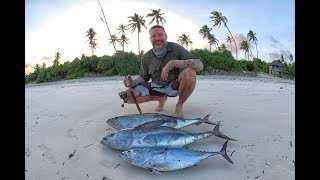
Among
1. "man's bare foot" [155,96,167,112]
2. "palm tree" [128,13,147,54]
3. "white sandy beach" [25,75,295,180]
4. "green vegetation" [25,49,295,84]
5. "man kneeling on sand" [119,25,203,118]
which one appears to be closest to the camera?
"white sandy beach" [25,75,295,180]

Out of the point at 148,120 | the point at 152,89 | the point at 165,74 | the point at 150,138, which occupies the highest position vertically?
the point at 165,74

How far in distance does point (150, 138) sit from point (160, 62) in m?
1.91

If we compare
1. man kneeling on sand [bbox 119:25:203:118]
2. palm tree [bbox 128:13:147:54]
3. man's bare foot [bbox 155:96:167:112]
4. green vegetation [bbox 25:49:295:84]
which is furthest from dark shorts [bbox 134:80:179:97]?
palm tree [bbox 128:13:147:54]

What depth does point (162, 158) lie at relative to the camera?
3.38 metres

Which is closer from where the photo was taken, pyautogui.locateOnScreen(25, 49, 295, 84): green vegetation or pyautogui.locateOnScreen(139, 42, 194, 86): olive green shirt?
pyautogui.locateOnScreen(139, 42, 194, 86): olive green shirt

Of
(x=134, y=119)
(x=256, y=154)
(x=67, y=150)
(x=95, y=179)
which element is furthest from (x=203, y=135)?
(x=67, y=150)

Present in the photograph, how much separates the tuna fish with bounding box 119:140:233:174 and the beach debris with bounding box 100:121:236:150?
0.18 meters

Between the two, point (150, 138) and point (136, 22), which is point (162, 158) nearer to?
point (150, 138)

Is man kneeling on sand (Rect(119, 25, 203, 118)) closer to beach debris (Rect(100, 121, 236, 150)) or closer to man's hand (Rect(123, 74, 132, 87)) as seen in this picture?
man's hand (Rect(123, 74, 132, 87))

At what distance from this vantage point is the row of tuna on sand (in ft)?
11.1

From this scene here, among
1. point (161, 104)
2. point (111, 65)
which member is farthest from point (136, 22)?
point (161, 104)

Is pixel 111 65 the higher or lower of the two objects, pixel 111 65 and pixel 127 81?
the higher

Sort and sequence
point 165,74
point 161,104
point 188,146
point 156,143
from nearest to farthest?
point 156,143, point 188,146, point 165,74, point 161,104
